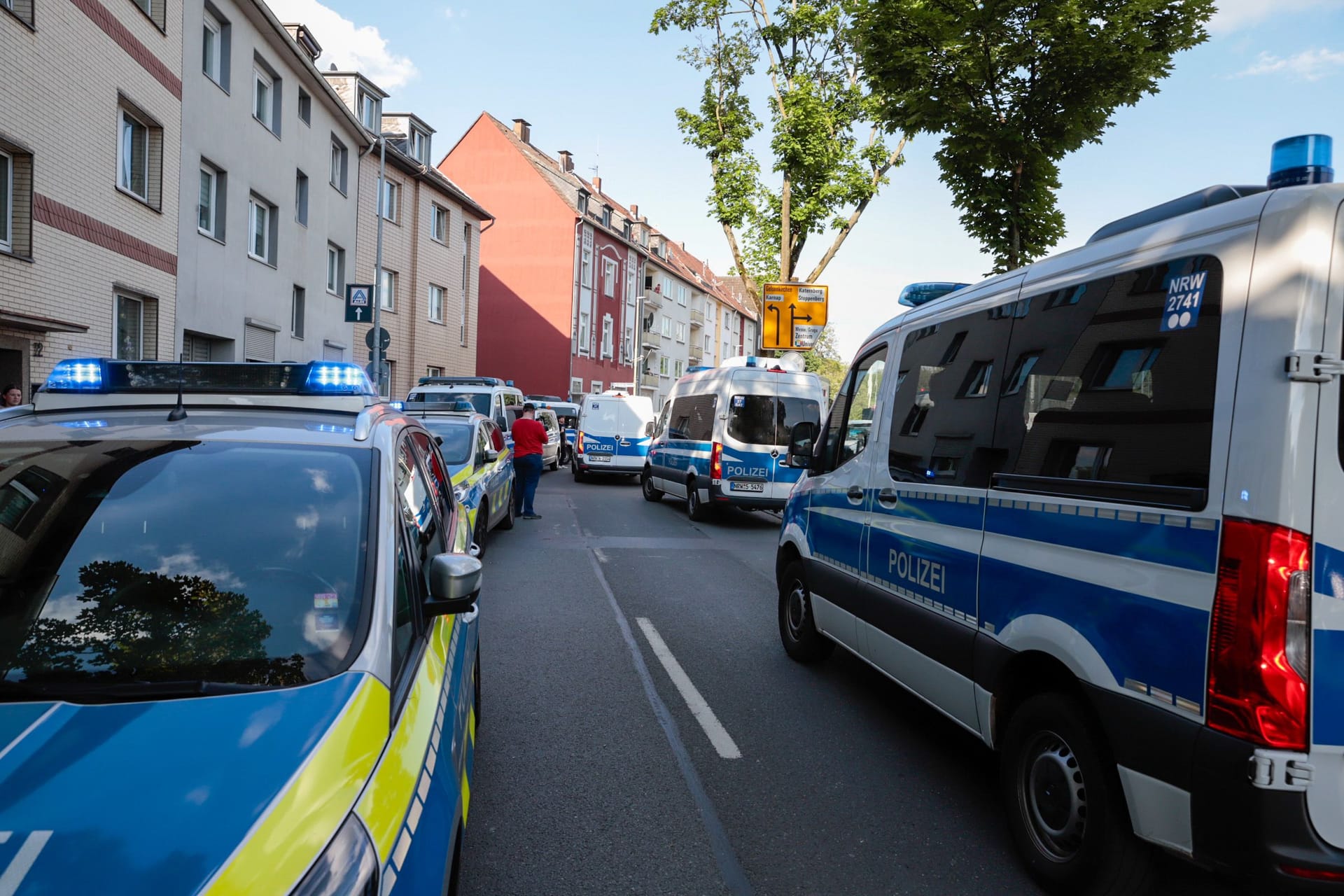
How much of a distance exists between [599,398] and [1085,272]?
19.9m

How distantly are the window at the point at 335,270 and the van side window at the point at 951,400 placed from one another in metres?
24.2

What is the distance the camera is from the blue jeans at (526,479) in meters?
14.2

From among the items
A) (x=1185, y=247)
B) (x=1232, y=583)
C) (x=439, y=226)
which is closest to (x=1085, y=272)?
(x=1185, y=247)

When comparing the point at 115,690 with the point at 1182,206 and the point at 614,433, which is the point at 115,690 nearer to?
the point at 1182,206

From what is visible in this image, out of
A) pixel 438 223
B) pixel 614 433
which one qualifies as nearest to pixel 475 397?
pixel 614 433

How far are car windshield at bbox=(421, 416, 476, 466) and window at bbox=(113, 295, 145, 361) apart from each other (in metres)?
7.59

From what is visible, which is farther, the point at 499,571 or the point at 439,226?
the point at 439,226

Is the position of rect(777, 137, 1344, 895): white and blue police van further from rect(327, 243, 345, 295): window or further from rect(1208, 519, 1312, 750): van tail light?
rect(327, 243, 345, 295): window

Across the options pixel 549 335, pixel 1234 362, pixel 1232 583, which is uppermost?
pixel 549 335

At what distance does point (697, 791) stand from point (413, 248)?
1220 inches

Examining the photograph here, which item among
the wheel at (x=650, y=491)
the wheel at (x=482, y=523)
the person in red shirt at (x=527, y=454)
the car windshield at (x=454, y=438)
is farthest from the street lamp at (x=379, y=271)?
the wheel at (x=482, y=523)

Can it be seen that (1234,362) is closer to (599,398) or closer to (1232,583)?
(1232,583)

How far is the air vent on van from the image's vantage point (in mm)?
2949

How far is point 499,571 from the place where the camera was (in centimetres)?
998
